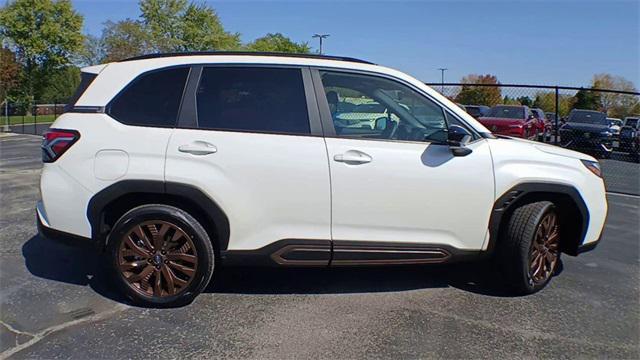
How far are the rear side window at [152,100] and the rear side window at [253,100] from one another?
7.3 inches

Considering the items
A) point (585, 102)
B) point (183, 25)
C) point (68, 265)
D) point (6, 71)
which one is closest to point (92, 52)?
point (183, 25)

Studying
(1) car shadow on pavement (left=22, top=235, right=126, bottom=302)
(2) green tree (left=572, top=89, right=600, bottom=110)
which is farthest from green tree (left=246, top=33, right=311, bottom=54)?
(1) car shadow on pavement (left=22, top=235, right=126, bottom=302)

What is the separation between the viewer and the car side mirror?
3.47 metres

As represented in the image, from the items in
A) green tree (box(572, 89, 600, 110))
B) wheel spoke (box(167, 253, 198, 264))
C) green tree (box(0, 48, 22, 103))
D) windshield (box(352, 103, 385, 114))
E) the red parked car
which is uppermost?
green tree (box(0, 48, 22, 103))

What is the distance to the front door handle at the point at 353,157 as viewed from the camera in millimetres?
3412

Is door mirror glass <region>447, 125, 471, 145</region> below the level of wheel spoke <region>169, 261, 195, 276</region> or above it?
above

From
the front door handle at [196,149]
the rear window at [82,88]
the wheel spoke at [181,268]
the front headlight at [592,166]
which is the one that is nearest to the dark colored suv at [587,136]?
the front headlight at [592,166]

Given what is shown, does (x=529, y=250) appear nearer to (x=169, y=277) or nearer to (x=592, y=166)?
(x=592, y=166)

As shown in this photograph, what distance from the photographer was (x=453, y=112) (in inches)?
145

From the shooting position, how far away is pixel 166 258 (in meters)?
3.47

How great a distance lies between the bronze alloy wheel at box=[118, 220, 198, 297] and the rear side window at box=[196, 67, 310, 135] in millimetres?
843

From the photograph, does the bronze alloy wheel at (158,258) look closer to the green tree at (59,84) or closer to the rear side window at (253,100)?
the rear side window at (253,100)

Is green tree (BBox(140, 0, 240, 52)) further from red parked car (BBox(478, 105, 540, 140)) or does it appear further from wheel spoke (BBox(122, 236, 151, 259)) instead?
wheel spoke (BBox(122, 236, 151, 259))

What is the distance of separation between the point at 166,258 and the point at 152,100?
1.19m
